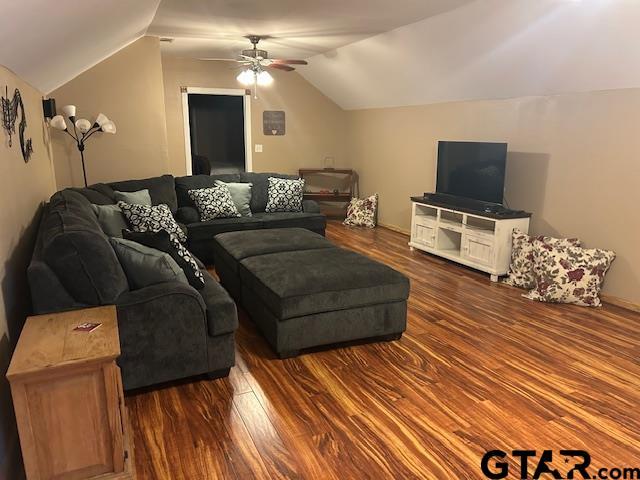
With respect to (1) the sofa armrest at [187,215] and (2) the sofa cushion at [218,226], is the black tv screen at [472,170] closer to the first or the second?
(2) the sofa cushion at [218,226]

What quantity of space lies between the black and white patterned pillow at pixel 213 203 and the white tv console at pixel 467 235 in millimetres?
2223

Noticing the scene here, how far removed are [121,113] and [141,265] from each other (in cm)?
362

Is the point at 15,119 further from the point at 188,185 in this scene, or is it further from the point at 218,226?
the point at 188,185

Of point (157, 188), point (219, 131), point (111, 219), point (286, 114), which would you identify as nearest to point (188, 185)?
point (157, 188)

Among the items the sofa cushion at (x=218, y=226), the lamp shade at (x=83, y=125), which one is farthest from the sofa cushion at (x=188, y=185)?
the lamp shade at (x=83, y=125)

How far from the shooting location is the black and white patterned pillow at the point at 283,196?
5.64 metres

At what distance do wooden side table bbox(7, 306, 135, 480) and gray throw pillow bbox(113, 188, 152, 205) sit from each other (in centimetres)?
292

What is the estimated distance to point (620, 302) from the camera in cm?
390

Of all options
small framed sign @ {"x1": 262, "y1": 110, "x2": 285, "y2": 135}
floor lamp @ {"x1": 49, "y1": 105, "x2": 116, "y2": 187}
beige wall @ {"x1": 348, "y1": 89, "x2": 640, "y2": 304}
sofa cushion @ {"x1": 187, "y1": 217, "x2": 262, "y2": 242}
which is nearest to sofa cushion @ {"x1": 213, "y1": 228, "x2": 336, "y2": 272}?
sofa cushion @ {"x1": 187, "y1": 217, "x2": 262, "y2": 242}

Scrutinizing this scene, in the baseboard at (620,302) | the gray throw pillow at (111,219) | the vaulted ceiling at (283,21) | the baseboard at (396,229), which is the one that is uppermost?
the vaulted ceiling at (283,21)

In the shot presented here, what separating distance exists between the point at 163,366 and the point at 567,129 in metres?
3.90

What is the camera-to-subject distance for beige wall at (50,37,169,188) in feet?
17.4

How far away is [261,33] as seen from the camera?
16.6 ft

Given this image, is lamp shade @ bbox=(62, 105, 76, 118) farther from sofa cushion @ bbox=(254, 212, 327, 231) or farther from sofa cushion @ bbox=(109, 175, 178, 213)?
sofa cushion @ bbox=(254, 212, 327, 231)
